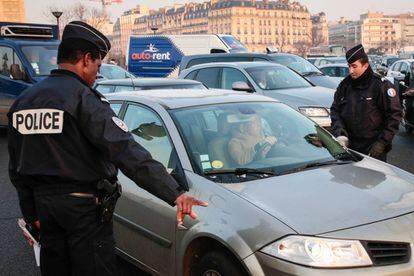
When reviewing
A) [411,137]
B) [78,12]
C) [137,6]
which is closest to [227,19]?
[137,6]

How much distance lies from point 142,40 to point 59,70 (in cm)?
1815

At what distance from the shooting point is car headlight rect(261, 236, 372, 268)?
2560 millimetres

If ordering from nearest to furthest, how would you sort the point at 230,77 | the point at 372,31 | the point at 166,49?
the point at 230,77 → the point at 166,49 → the point at 372,31

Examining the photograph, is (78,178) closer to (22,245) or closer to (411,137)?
(22,245)

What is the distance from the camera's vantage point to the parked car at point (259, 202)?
2619mm

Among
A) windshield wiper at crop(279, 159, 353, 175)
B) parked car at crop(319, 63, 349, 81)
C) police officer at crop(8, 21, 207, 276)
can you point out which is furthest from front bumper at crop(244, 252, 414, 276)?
parked car at crop(319, 63, 349, 81)

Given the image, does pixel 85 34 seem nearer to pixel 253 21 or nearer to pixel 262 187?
pixel 262 187

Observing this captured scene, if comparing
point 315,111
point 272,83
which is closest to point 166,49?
point 272,83

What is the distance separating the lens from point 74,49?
245 centimetres

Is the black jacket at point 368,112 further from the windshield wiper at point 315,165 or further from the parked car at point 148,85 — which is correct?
the parked car at point 148,85

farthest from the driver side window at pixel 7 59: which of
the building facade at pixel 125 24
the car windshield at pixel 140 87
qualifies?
the building facade at pixel 125 24

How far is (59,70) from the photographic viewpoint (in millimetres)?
2467

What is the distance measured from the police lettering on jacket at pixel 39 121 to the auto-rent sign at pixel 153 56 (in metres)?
17.0

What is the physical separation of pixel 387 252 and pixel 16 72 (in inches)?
376
